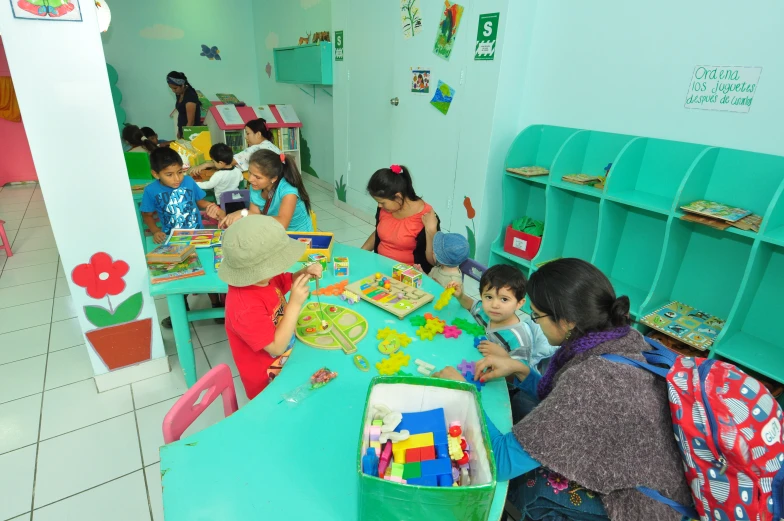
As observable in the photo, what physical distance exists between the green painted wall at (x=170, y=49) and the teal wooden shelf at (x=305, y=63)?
126cm

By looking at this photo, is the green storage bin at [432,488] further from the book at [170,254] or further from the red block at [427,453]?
the book at [170,254]

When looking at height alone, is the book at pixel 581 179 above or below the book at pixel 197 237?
above

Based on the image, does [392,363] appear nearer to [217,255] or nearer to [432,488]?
[432,488]

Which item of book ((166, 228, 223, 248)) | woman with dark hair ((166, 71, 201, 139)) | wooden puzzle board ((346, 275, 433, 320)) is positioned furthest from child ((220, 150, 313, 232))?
woman with dark hair ((166, 71, 201, 139))

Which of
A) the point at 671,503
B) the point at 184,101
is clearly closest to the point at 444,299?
the point at 671,503

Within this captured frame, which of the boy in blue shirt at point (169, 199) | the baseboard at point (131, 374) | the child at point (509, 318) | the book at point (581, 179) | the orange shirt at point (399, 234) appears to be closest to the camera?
the child at point (509, 318)

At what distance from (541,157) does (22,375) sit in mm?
3802

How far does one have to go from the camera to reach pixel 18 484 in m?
1.88

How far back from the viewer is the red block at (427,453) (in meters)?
1.03

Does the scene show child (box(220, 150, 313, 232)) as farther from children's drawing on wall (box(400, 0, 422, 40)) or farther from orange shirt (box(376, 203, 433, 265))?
children's drawing on wall (box(400, 0, 422, 40))

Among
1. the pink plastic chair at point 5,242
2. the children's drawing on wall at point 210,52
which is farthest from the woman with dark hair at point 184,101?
the pink plastic chair at point 5,242

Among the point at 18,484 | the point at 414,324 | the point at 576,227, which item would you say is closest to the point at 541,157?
the point at 576,227

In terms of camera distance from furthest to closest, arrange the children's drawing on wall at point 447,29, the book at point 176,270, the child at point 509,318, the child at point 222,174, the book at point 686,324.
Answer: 1. the child at point 222,174
2. the children's drawing on wall at point 447,29
3. the book at point 686,324
4. the book at point 176,270
5. the child at point 509,318

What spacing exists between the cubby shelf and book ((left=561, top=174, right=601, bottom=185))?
0.04m
